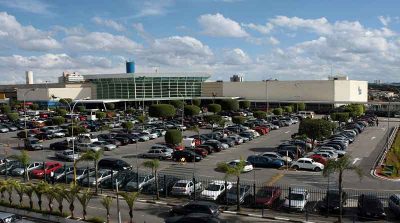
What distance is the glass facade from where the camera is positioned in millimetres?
126625

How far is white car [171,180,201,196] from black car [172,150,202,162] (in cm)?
1231

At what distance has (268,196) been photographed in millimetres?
27250

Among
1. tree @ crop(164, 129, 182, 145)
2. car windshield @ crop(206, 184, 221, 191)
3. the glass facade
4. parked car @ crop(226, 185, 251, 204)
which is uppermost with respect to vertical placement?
the glass facade

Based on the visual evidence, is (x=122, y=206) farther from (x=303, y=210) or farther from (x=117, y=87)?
(x=117, y=87)

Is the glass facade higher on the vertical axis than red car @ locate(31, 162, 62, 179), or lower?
higher

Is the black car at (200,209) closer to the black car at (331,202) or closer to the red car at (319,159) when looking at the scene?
the black car at (331,202)

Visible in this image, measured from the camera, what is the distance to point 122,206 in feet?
92.4

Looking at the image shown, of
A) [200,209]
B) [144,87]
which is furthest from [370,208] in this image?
[144,87]

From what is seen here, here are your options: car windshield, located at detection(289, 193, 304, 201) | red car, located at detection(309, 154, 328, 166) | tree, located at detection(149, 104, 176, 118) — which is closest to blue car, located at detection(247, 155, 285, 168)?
red car, located at detection(309, 154, 328, 166)

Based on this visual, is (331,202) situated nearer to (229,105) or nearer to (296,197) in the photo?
(296,197)

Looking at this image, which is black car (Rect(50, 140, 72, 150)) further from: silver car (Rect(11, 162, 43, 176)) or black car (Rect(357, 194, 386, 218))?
black car (Rect(357, 194, 386, 218))

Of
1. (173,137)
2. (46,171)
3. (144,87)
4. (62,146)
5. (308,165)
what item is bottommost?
(46,171)

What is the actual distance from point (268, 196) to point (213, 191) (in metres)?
3.83

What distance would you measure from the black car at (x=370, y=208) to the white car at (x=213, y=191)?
27.5 feet
